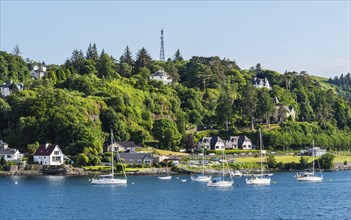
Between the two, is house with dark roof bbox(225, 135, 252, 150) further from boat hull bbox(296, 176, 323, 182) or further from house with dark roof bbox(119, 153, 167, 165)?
boat hull bbox(296, 176, 323, 182)

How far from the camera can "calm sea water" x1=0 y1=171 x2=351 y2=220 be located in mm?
55844

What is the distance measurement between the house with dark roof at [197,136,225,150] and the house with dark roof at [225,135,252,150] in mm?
2832

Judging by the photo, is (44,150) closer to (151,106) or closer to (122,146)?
(122,146)

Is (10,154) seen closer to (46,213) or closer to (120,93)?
(120,93)

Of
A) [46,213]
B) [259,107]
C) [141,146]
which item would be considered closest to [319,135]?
[259,107]

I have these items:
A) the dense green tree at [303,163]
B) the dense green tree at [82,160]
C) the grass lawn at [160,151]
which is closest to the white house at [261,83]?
the grass lawn at [160,151]

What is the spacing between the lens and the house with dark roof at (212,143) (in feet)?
398

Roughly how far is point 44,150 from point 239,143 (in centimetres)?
4181

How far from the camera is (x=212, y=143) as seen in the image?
401ft

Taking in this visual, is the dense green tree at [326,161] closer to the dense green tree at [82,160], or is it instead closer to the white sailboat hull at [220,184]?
the white sailboat hull at [220,184]

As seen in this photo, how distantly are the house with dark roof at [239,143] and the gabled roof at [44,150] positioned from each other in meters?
38.3

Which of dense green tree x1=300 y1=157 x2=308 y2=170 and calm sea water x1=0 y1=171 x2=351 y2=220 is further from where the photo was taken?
dense green tree x1=300 y1=157 x2=308 y2=170

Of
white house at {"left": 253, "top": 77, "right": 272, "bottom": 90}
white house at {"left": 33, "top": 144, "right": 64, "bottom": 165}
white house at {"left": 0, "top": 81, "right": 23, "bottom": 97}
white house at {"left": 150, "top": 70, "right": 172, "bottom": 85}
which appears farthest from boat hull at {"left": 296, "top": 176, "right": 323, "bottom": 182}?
white house at {"left": 253, "top": 77, "right": 272, "bottom": 90}

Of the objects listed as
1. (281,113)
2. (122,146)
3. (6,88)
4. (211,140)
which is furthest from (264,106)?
(6,88)
